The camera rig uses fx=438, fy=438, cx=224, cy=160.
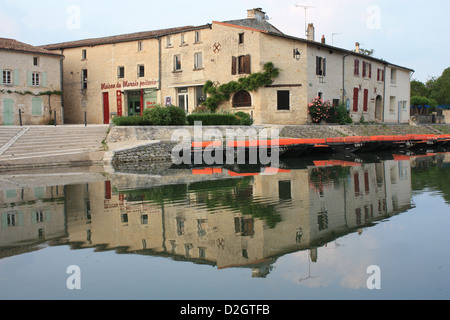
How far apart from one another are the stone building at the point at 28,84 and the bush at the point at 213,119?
44.2 ft

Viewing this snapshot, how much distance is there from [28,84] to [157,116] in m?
16.4

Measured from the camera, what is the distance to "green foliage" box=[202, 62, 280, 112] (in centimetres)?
3197

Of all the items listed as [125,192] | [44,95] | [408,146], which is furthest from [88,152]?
[408,146]

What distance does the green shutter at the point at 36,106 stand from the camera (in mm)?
34812

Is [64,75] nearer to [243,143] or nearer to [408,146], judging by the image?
[243,143]

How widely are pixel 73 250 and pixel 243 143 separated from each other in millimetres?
15545

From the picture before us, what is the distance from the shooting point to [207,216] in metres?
8.52

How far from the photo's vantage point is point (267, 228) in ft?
24.5

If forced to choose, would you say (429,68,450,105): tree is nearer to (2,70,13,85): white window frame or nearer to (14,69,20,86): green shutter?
(14,69,20,86): green shutter

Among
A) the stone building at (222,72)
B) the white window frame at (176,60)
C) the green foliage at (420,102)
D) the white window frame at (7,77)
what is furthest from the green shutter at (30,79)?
the green foliage at (420,102)

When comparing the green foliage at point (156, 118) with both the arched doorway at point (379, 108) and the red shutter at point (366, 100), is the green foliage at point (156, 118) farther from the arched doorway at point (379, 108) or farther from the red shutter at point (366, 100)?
the arched doorway at point (379, 108)

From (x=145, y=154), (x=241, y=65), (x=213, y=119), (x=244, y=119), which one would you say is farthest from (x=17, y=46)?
(x=145, y=154)

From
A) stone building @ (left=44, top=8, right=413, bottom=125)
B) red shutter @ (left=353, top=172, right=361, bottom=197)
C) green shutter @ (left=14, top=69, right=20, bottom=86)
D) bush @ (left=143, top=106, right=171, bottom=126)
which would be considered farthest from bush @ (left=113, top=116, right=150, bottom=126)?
green shutter @ (left=14, top=69, right=20, bottom=86)

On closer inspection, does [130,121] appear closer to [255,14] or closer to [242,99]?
[242,99]
